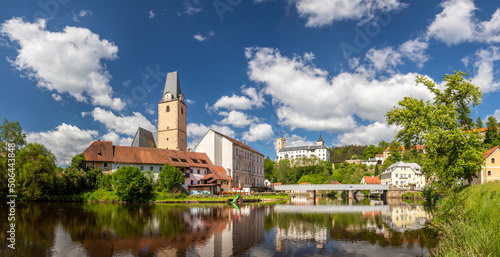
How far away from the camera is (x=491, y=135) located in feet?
236

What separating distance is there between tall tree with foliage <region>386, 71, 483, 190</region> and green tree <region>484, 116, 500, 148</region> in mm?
52853

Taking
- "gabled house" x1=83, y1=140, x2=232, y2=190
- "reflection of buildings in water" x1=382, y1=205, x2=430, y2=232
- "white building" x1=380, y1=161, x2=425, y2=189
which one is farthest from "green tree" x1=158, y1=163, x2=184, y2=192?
"white building" x1=380, y1=161, x2=425, y2=189

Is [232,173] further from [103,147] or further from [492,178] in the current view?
[492,178]

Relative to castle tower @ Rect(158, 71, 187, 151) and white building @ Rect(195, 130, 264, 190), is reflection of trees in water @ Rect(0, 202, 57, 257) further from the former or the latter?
castle tower @ Rect(158, 71, 187, 151)

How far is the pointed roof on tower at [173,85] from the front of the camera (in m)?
77.4

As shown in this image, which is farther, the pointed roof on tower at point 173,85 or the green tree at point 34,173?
the pointed roof on tower at point 173,85

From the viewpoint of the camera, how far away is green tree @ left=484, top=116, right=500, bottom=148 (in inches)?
2693

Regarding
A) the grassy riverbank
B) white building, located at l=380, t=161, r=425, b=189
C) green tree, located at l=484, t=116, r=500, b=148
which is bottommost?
white building, located at l=380, t=161, r=425, b=189

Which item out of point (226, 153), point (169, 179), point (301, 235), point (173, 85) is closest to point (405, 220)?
point (301, 235)

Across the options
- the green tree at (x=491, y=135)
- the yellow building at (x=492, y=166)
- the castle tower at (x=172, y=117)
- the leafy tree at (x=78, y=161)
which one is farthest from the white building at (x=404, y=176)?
the leafy tree at (x=78, y=161)

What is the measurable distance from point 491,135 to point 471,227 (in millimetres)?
76566

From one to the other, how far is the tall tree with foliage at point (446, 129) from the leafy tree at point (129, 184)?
3490 cm

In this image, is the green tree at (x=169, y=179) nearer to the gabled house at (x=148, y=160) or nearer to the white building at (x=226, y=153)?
the gabled house at (x=148, y=160)

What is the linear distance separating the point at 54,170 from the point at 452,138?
49.0 m
